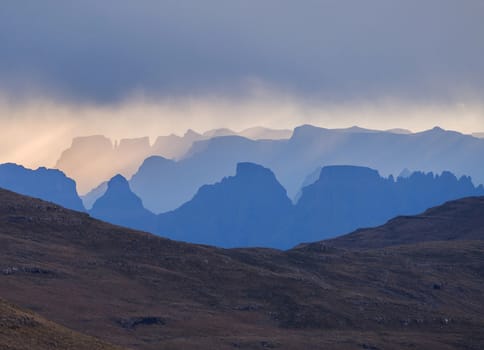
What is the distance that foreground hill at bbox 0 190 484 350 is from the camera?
3511 inches

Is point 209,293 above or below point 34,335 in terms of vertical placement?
above

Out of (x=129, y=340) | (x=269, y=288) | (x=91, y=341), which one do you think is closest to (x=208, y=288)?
(x=269, y=288)

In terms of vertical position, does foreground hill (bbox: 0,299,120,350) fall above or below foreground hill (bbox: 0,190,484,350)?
below

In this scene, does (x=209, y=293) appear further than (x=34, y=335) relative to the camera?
Yes

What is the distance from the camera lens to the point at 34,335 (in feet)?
180

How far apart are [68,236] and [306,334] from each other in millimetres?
37337

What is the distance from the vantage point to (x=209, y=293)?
104 meters

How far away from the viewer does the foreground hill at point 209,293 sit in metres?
89.2

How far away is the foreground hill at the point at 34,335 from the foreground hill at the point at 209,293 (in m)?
24.4

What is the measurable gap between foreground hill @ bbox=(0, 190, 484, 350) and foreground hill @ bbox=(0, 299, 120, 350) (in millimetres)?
24444

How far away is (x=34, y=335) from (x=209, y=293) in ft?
165

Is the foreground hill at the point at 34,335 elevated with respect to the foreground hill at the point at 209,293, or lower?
lower

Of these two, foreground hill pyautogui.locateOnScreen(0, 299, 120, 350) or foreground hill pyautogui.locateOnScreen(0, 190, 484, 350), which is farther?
foreground hill pyautogui.locateOnScreen(0, 190, 484, 350)

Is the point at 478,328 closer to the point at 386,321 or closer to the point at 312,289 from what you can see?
the point at 386,321
